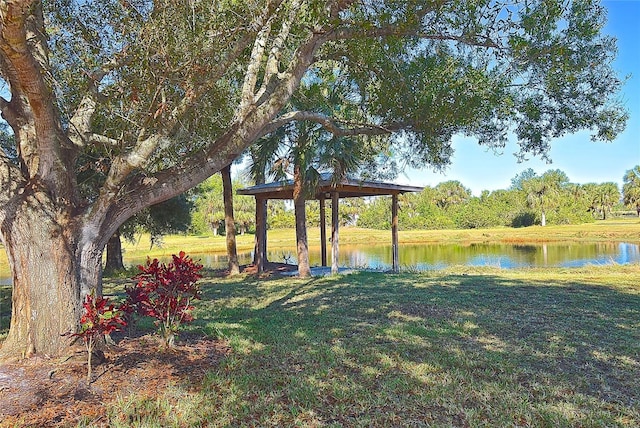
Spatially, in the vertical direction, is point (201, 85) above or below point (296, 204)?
above

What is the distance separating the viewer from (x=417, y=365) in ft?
13.4

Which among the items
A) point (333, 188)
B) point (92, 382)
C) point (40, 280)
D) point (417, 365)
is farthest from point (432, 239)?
point (92, 382)

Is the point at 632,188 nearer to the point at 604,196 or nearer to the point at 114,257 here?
the point at 604,196

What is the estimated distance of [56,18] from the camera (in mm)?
5070

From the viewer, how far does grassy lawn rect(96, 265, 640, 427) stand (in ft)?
10.00

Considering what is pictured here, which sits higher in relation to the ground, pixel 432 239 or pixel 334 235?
pixel 334 235

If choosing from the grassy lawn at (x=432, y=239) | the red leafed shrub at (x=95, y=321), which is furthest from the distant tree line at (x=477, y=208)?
the red leafed shrub at (x=95, y=321)

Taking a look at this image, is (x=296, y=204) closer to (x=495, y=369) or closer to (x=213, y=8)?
(x=213, y=8)

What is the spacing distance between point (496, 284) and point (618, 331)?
432 cm

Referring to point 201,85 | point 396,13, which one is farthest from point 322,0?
point 201,85

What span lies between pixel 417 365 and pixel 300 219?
8041 mm

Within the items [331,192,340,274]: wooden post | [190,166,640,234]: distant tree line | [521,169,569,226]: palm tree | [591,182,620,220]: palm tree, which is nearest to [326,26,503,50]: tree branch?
[331,192,340,274]: wooden post

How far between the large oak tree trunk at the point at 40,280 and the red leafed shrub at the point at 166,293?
545 millimetres

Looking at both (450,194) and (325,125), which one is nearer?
(325,125)
